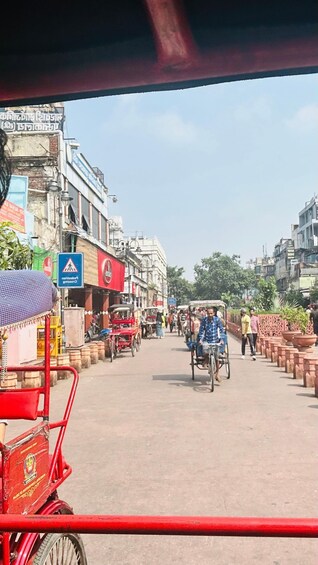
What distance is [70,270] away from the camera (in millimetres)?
12578

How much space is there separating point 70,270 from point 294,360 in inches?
237

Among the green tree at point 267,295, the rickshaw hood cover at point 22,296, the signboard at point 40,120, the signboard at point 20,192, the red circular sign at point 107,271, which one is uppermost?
the signboard at point 40,120

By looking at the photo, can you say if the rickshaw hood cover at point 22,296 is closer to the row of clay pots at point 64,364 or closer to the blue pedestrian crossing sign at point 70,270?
the row of clay pots at point 64,364

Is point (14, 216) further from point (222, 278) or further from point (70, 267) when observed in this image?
point (222, 278)

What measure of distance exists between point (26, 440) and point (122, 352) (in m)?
17.2

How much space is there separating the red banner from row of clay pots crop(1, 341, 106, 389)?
901 cm

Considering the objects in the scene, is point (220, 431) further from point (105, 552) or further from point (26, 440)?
point (26, 440)

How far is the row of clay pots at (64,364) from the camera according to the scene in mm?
8953

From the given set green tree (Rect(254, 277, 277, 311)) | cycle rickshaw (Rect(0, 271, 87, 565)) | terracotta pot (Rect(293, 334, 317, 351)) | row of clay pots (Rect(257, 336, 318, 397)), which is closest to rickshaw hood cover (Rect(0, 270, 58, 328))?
cycle rickshaw (Rect(0, 271, 87, 565))

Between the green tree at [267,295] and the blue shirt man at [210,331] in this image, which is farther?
the green tree at [267,295]

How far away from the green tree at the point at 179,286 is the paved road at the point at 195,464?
81.0 metres

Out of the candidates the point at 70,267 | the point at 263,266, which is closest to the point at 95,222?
the point at 70,267

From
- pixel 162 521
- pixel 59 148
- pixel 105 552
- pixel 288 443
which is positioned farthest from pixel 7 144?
pixel 59 148

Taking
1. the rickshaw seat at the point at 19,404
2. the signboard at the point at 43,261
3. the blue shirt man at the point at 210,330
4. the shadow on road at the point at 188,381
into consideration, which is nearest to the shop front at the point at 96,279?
the signboard at the point at 43,261
